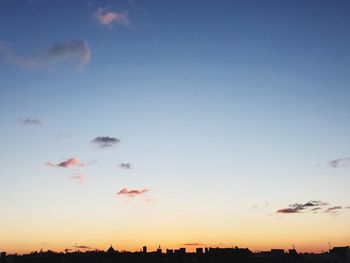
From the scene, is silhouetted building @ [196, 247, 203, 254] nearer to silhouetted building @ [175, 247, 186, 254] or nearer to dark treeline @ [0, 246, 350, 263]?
dark treeline @ [0, 246, 350, 263]

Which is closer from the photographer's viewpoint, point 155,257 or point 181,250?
point 155,257

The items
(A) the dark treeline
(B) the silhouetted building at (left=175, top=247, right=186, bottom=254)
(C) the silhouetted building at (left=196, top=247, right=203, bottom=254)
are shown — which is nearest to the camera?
(A) the dark treeline

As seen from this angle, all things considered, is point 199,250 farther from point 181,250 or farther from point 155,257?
point 155,257

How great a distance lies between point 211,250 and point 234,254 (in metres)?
4.21

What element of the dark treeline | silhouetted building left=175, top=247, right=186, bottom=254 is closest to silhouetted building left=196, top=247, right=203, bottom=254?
the dark treeline

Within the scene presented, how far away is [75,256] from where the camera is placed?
225 feet

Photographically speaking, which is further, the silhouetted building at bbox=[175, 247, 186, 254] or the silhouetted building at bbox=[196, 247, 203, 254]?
the silhouetted building at bbox=[175, 247, 186, 254]

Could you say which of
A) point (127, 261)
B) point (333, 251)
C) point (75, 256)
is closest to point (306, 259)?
point (333, 251)

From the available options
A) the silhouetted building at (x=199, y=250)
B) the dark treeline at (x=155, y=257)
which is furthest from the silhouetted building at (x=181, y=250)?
the silhouetted building at (x=199, y=250)

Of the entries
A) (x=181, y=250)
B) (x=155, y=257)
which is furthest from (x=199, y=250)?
(x=155, y=257)

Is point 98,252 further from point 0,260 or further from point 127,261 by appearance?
point 0,260

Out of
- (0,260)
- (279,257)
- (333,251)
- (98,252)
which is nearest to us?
(0,260)

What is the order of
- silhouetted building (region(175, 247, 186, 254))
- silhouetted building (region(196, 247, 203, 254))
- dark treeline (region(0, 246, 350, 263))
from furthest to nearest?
1. silhouetted building (region(175, 247, 186, 254))
2. silhouetted building (region(196, 247, 203, 254))
3. dark treeline (region(0, 246, 350, 263))

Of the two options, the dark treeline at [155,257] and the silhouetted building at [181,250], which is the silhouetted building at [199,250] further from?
the silhouetted building at [181,250]
